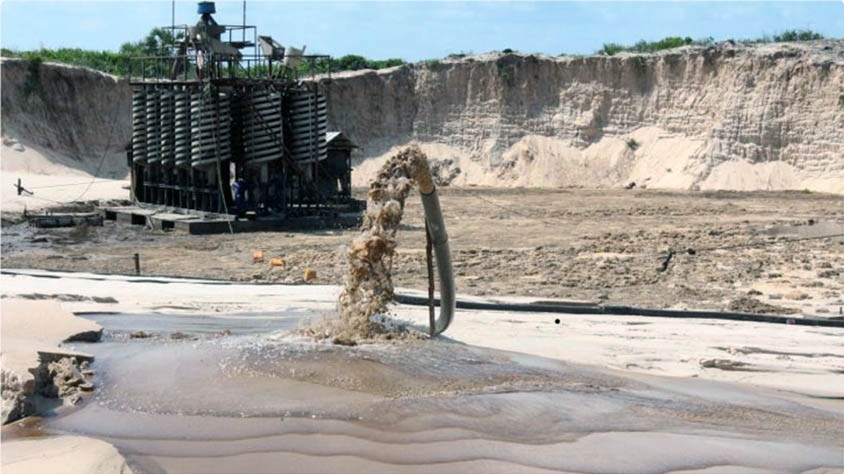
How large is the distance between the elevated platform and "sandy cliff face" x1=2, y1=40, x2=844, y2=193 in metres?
11.7

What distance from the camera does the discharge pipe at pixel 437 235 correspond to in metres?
11.8

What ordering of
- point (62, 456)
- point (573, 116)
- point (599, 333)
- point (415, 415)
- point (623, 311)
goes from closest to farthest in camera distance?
1. point (62, 456)
2. point (415, 415)
3. point (599, 333)
4. point (623, 311)
5. point (573, 116)

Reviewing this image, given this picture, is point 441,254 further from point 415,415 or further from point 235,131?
point 235,131

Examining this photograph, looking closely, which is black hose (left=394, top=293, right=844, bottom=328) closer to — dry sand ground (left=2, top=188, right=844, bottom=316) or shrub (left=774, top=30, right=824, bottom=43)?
dry sand ground (left=2, top=188, right=844, bottom=316)

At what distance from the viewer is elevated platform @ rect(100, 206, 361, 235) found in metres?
24.5

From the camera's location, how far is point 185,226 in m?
24.8

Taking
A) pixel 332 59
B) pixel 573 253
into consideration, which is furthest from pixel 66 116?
pixel 573 253

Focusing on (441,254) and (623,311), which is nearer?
(441,254)

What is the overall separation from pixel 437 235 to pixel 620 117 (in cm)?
3274

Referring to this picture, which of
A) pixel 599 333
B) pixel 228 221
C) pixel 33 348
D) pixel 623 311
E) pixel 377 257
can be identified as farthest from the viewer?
pixel 228 221

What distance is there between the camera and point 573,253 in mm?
20094

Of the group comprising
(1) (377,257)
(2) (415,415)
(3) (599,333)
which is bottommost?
(2) (415,415)

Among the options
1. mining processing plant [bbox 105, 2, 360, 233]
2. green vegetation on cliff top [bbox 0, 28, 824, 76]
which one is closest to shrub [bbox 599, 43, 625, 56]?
green vegetation on cliff top [bbox 0, 28, 824, 76]

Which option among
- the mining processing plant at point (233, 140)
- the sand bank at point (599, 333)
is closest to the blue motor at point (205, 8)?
the mining processing plant at point (233, 140)
